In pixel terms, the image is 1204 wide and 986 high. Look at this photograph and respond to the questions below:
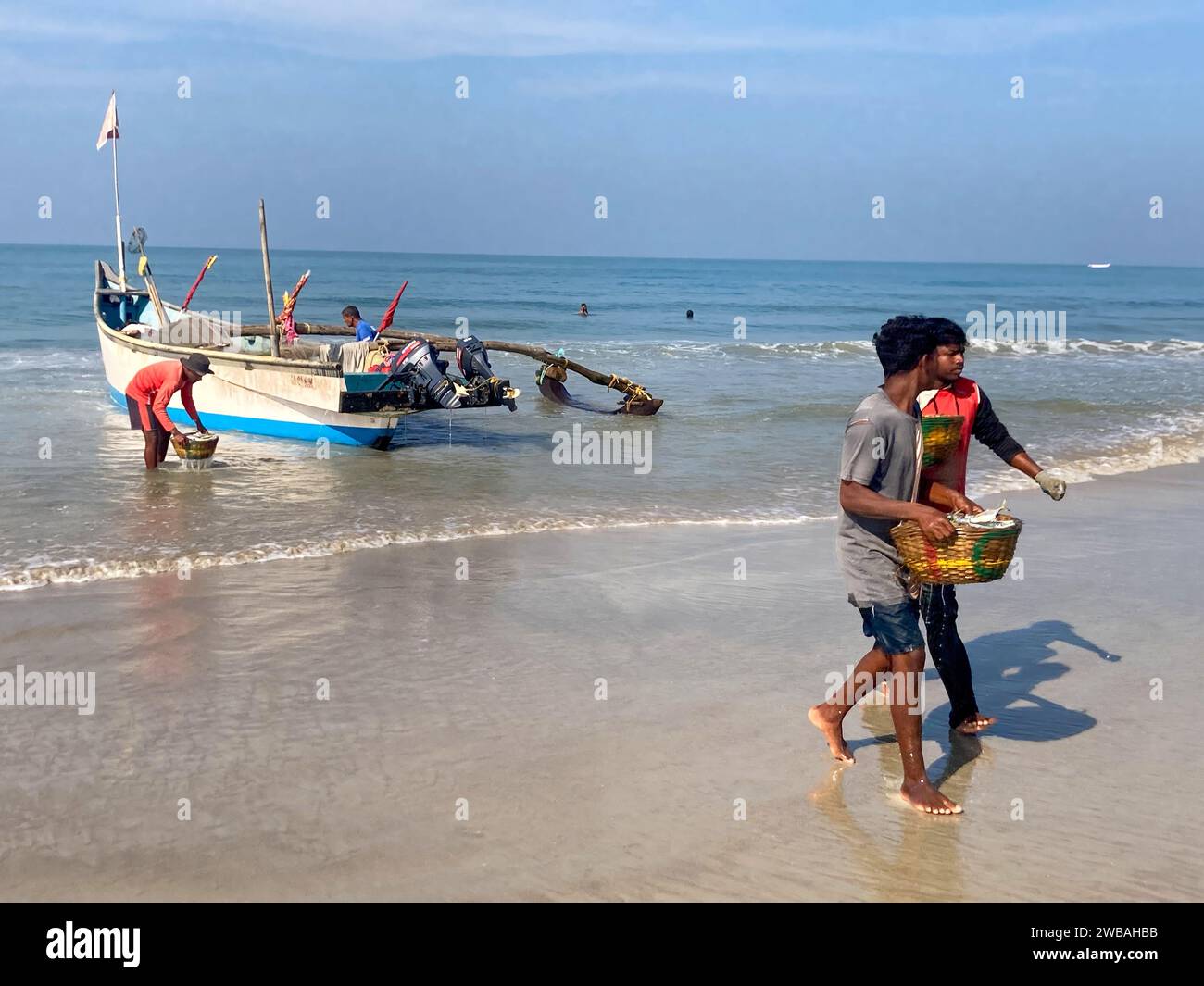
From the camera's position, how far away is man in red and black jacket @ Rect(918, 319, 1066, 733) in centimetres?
459

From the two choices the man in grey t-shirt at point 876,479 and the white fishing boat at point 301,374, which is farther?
the white fishing boat at point 301,374

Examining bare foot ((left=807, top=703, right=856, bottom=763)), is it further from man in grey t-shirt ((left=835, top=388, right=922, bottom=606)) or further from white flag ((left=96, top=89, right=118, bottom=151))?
white flag ((left=96, top=89, right=118, bottom=151))

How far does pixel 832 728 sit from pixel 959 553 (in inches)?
42.9

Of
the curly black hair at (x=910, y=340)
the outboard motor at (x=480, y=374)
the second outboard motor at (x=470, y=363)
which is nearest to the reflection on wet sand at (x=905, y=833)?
the curly black hair at (x=910, y=340)

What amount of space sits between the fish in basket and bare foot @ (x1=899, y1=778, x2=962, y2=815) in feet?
2.65

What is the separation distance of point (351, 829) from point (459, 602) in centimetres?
311

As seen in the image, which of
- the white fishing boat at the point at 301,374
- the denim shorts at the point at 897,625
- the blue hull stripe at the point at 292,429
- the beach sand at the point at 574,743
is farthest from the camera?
the blue hull stripe at the point at 292,429

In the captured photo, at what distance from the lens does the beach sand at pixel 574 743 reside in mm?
3934

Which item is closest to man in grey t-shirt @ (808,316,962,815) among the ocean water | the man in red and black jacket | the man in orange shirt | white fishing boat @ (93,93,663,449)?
the man in red and black jacket

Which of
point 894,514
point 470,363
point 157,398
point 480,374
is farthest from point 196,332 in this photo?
point 894,514

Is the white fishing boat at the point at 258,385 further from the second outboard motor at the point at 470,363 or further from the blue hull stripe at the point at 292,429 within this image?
the second outboard motor at the point at 470,363

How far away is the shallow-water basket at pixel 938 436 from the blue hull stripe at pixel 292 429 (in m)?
9.85
